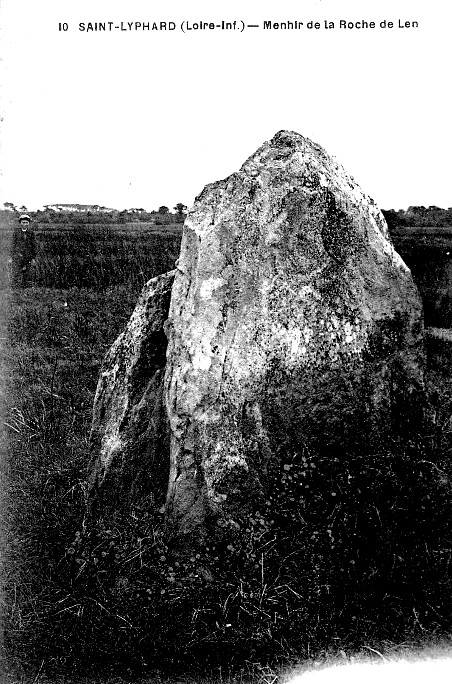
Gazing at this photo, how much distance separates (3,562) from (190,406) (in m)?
1.52

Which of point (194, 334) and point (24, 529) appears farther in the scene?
point (24, 529)

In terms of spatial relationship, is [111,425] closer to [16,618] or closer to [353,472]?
[16,618]

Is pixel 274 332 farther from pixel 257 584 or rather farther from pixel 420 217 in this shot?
pixel 420 217

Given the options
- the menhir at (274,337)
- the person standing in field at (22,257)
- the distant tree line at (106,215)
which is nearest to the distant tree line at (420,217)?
the distant tree line at (106,215)

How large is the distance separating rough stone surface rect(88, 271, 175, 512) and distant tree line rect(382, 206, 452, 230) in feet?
9.93

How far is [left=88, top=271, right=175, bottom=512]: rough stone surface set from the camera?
178 inches

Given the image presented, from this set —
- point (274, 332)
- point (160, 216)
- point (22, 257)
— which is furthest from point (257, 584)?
point (22, 257)

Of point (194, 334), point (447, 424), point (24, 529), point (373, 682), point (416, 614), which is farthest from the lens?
point (447, 424)

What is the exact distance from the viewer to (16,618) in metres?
4.14

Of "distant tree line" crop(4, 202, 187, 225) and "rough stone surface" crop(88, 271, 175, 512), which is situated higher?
"distant tree line" crop(4, 202, 187, 225)

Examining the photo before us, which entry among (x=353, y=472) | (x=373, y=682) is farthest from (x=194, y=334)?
(x=373, y=682)

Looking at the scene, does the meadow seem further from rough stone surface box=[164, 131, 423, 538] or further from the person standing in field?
the person standing in field

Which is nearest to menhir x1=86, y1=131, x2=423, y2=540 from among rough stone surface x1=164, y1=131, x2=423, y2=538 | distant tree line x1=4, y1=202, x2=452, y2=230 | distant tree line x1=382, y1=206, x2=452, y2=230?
rough stone surface x1=164, y1=131, x2=423, y2=538

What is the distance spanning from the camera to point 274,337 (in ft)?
13.8
